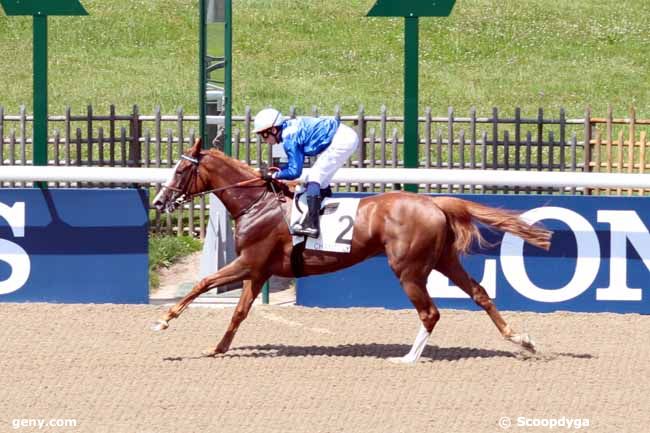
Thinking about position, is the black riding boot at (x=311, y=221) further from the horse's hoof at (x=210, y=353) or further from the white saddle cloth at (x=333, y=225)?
the horse's hoof at (x=210, y=353)

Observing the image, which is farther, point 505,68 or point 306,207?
point 505,68

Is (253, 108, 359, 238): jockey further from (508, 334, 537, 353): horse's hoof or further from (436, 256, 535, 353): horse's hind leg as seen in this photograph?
(508, 334, 537, 353): horse's hoof

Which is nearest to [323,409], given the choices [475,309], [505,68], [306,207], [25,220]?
[306,207]

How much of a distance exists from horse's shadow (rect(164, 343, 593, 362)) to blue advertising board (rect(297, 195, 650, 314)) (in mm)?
1369

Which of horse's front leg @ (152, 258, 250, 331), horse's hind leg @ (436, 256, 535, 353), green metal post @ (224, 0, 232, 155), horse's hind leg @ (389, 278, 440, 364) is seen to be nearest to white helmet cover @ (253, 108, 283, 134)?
horse's front leg @ (152, 258, 250, 331)

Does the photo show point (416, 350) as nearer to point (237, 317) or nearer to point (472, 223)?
point (472, 223)

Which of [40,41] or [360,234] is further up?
[40,41]

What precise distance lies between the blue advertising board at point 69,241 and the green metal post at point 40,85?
2.50ft

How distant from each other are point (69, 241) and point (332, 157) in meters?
3.08

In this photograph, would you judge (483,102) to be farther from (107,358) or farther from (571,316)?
(107,358)

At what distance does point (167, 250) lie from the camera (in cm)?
1498

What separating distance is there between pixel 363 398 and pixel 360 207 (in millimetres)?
1824

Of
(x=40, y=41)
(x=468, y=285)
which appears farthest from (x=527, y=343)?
(x=40, y=41)

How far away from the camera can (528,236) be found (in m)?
10.7
